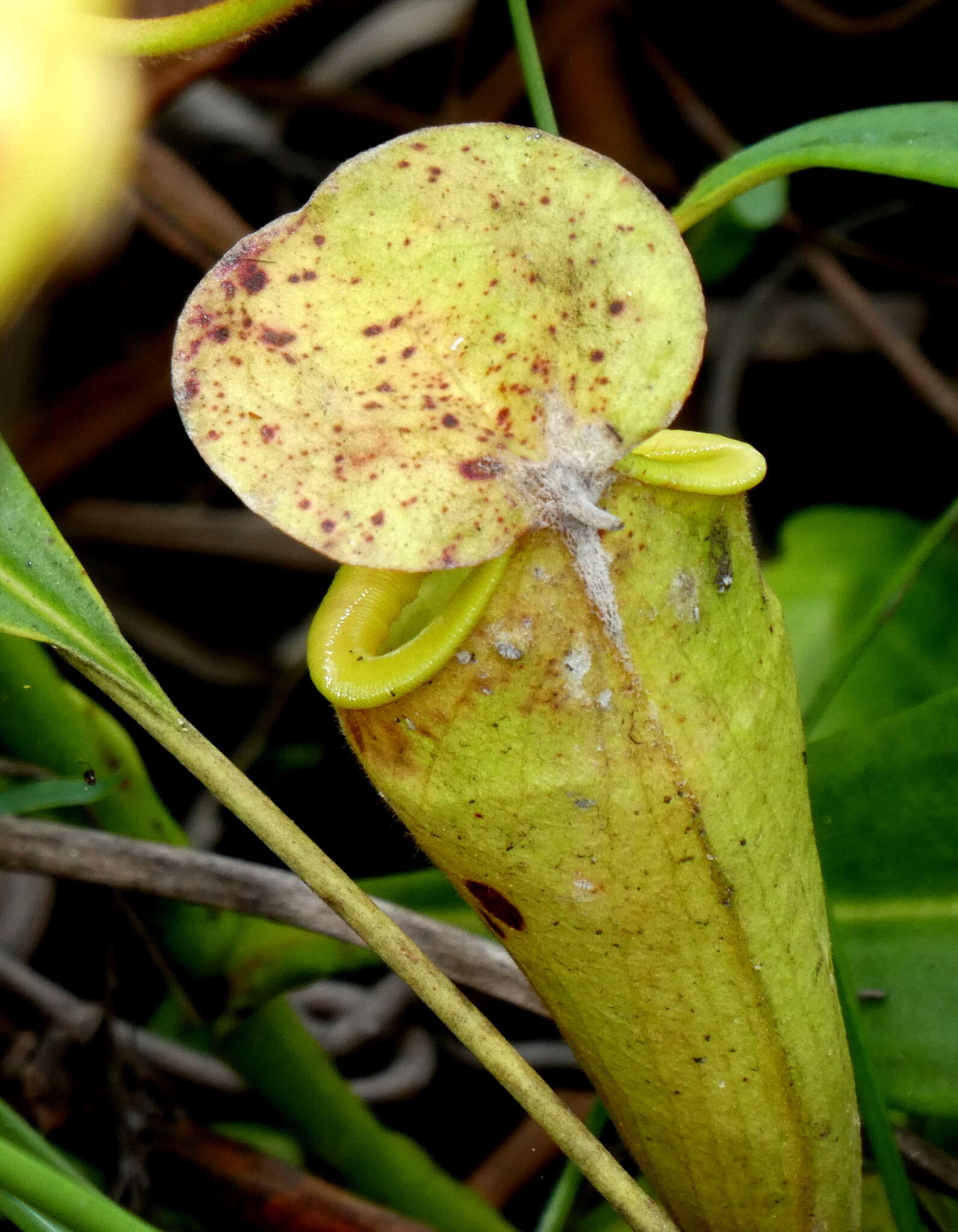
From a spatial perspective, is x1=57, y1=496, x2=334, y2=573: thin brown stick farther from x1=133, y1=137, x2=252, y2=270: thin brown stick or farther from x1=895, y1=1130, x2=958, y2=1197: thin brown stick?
x1=895, y1=1130, x2=958, y2=1197: thin brown stick

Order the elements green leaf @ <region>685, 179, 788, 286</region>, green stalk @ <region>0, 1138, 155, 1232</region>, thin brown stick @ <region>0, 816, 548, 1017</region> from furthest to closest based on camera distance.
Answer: green leaf @ <region>685, 179, 788, 286</region>
thin brown stick @ <region>0, 816, 548, 1017</region>
green stalk @ <region>0, 1138, 155, 1232</region>

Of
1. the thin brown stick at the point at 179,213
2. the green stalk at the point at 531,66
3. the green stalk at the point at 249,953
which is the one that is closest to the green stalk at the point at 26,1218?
the green stalk at the point at 249,953

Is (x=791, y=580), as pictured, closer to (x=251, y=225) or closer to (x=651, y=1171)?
(x=651, y=1171)

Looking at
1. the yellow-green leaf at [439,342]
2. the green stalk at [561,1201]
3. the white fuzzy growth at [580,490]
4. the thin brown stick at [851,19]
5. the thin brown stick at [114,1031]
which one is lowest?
the thin brown stick at [114,1031]

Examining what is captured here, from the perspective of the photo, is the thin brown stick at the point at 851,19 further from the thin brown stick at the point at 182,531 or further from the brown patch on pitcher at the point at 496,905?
the brown patch on pitcher at the point at 496,905

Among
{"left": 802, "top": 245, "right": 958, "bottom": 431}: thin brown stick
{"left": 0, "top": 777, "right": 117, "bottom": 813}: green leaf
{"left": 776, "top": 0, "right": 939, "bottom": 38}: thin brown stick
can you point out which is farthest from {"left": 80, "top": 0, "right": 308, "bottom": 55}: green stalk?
{"left": 776, "top": 0, "right": 939, "bottom": 38}: thin brown stick
